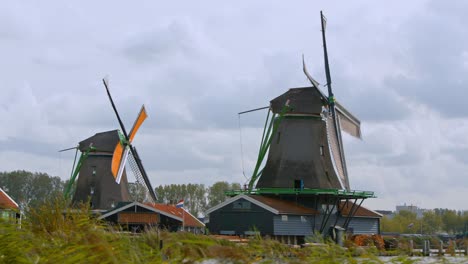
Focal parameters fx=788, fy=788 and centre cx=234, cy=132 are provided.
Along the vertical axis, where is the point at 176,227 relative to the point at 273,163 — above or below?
below

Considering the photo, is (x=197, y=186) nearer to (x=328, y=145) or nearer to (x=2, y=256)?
(x=328, y=145)

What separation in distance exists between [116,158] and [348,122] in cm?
1562

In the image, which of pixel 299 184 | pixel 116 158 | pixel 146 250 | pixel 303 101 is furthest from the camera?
pixel 116 158

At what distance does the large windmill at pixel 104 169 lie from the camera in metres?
54.6

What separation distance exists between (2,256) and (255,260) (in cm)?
280

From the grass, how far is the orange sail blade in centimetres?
4111

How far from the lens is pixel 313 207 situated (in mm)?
40438

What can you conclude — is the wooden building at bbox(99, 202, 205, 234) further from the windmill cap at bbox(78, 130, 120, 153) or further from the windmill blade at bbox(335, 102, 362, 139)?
the windmill cap at bbox(78, 130, 120, 153)

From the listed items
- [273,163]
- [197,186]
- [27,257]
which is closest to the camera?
[27,257]

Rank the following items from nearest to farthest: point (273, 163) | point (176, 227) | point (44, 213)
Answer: point (44, 213) < point (273, 163) < point (176, 227)

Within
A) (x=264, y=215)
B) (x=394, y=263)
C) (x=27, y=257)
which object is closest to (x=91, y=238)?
(x=27, y=257)

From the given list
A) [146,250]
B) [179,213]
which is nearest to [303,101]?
[179,213]

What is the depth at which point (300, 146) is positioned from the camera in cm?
4088

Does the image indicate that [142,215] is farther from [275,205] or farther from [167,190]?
[167,190]
